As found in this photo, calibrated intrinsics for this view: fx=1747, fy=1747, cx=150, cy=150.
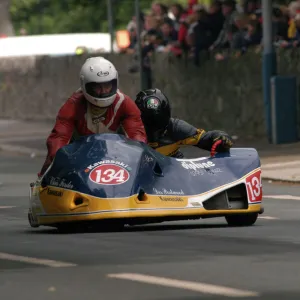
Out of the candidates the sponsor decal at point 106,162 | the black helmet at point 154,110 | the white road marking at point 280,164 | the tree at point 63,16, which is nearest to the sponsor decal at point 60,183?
the sponsor decal at point 106,162

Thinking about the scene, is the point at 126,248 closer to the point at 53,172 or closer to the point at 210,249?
the point at 210,249

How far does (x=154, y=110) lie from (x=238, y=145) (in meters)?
13.8

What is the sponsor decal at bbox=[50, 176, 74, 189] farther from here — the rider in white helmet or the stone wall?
the stone wall

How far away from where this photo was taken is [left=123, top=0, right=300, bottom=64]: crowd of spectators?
1177 inches

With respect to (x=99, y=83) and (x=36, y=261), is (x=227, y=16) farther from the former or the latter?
(x=36, y=261)

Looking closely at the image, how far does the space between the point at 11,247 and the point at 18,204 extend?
584 centimetres

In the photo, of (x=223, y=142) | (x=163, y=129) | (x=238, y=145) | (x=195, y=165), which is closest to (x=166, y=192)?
(x=195, y=165)

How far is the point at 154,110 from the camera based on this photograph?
1655 cm

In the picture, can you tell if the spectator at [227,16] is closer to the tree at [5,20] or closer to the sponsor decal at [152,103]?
the sponsor decal at [152,103]

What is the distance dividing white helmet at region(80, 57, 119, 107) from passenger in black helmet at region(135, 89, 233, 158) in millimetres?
729

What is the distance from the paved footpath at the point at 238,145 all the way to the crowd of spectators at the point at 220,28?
1793 mm

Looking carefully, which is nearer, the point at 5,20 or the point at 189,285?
the point at 189,285

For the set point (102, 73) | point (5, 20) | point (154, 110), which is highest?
point (102, 73)

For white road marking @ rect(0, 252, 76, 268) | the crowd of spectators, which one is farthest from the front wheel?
the crowd of spectators
